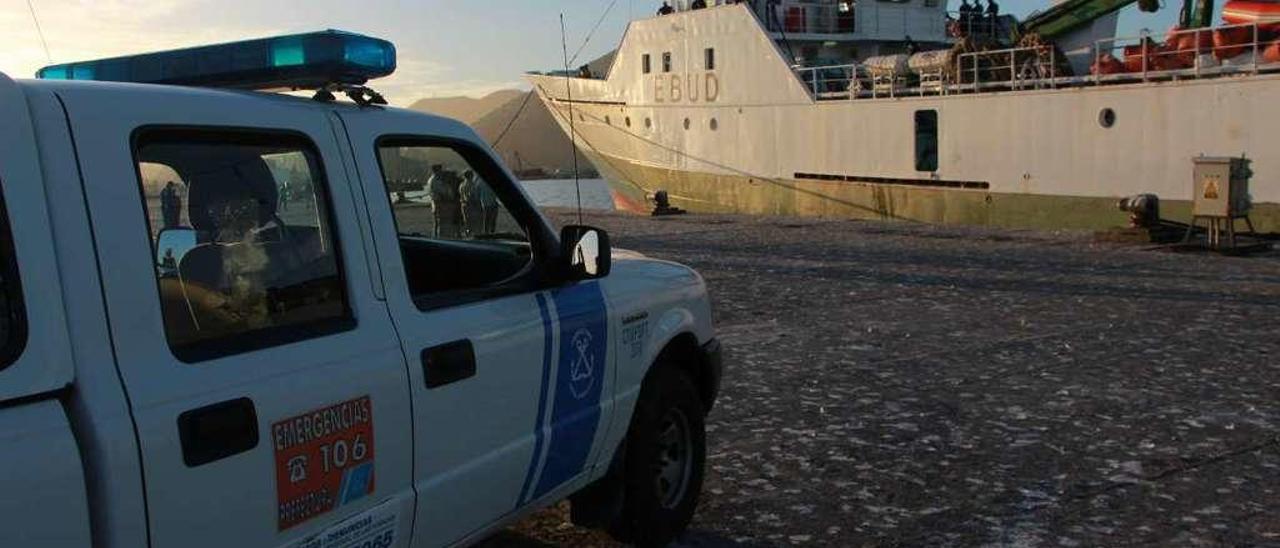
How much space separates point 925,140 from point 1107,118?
13.3 ft

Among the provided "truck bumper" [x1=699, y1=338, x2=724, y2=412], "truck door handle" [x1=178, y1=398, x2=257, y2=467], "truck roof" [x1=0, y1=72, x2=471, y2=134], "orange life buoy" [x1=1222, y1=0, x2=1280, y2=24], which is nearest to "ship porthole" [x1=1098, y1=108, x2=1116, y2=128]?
"orange life buoy" [x1=1222, y1=0, x2=1280, y2=24]

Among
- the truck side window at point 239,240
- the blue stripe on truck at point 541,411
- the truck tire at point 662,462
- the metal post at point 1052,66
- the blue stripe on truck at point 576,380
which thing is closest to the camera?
the truck side window at point 239,240

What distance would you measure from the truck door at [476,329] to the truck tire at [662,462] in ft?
1.06

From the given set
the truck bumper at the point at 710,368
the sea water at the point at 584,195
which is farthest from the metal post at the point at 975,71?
the sea water at the point at 584,195

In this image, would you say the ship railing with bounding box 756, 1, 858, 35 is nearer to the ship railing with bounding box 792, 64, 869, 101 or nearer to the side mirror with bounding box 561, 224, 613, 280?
the ship railing with bounding box 792, 64, 869, 101

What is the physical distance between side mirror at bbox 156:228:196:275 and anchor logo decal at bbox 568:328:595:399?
4.63 feet

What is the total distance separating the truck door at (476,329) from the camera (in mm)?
3045

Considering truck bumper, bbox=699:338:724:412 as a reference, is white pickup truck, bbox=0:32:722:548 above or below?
above

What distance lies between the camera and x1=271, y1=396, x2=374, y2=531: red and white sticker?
8.32 ft

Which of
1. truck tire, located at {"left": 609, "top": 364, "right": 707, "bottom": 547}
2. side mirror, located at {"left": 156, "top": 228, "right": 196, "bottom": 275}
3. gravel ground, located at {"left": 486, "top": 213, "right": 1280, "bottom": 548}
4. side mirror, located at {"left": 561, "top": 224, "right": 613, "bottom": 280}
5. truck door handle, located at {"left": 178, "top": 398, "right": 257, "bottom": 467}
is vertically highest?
side mirror, located at {"left": 156, "top": 228, "right": 196, "bottom": 275}

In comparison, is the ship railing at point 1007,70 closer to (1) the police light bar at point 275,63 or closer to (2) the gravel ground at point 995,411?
(2) the gravel ground at point 995,411

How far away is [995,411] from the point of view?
6.43 m

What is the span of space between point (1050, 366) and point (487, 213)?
5219 millimetres

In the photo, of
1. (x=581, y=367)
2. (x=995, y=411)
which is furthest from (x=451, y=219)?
(x=995, y=411)
